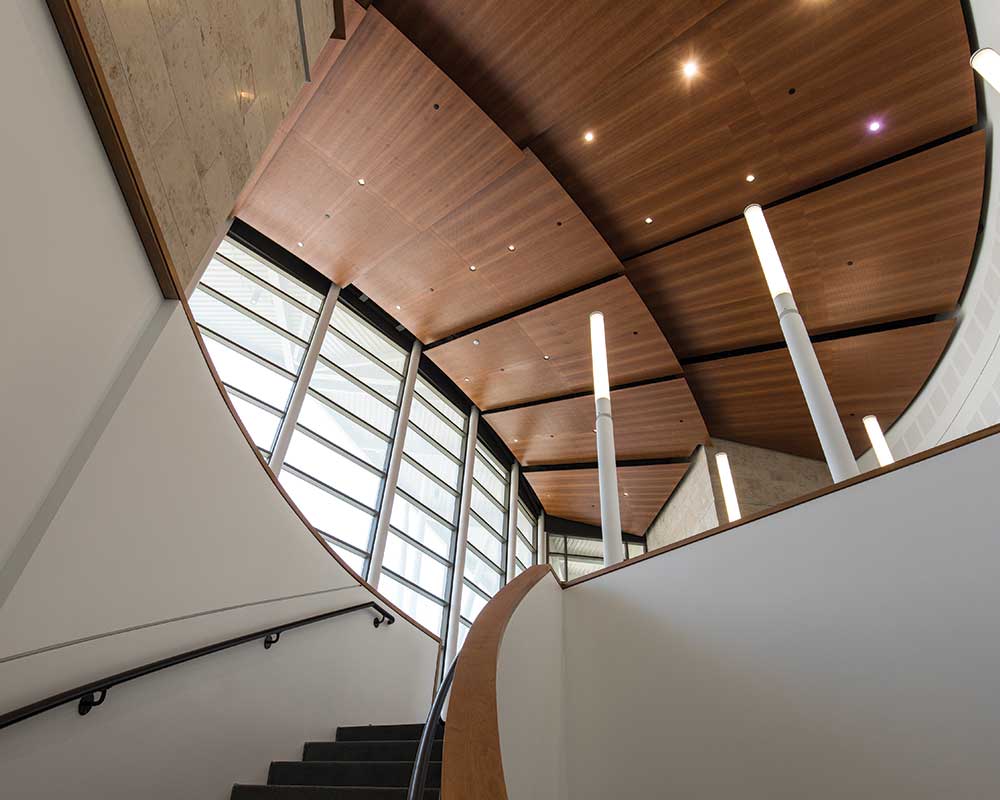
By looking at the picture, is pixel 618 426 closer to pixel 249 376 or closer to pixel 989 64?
pixel 249 376

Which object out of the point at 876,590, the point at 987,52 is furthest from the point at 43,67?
the point at 987,52

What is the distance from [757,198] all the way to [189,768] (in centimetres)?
829

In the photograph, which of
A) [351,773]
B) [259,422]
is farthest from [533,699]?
[259,422]

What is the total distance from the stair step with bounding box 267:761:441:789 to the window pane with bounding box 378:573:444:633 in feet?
17.6

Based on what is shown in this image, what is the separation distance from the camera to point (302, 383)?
8.38 metres

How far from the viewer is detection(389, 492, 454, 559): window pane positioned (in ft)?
30.8

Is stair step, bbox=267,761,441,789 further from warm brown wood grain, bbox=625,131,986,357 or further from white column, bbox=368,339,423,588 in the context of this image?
warm brown wood grain, bbox=625,131,986,357

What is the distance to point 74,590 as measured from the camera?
2.02 m

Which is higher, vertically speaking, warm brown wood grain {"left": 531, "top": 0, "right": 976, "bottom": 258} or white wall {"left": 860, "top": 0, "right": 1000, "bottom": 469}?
warm brown wood grain {"left": 531, "top": 0, "right": 976, "bottom": 258}

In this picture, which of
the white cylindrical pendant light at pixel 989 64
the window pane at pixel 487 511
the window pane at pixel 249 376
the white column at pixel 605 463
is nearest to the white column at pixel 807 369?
the white column at pixel 605 463

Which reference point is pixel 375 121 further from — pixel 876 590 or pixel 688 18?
pixel 876 590

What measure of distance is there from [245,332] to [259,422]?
4.25 ft

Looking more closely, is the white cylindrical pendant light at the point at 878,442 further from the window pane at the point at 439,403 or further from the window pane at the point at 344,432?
the window pane at the point at 344,432

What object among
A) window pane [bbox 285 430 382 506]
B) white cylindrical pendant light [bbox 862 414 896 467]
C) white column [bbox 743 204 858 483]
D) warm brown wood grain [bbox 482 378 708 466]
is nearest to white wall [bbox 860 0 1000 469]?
white cylindrical pendant light [bbox 862 414 896 467]
